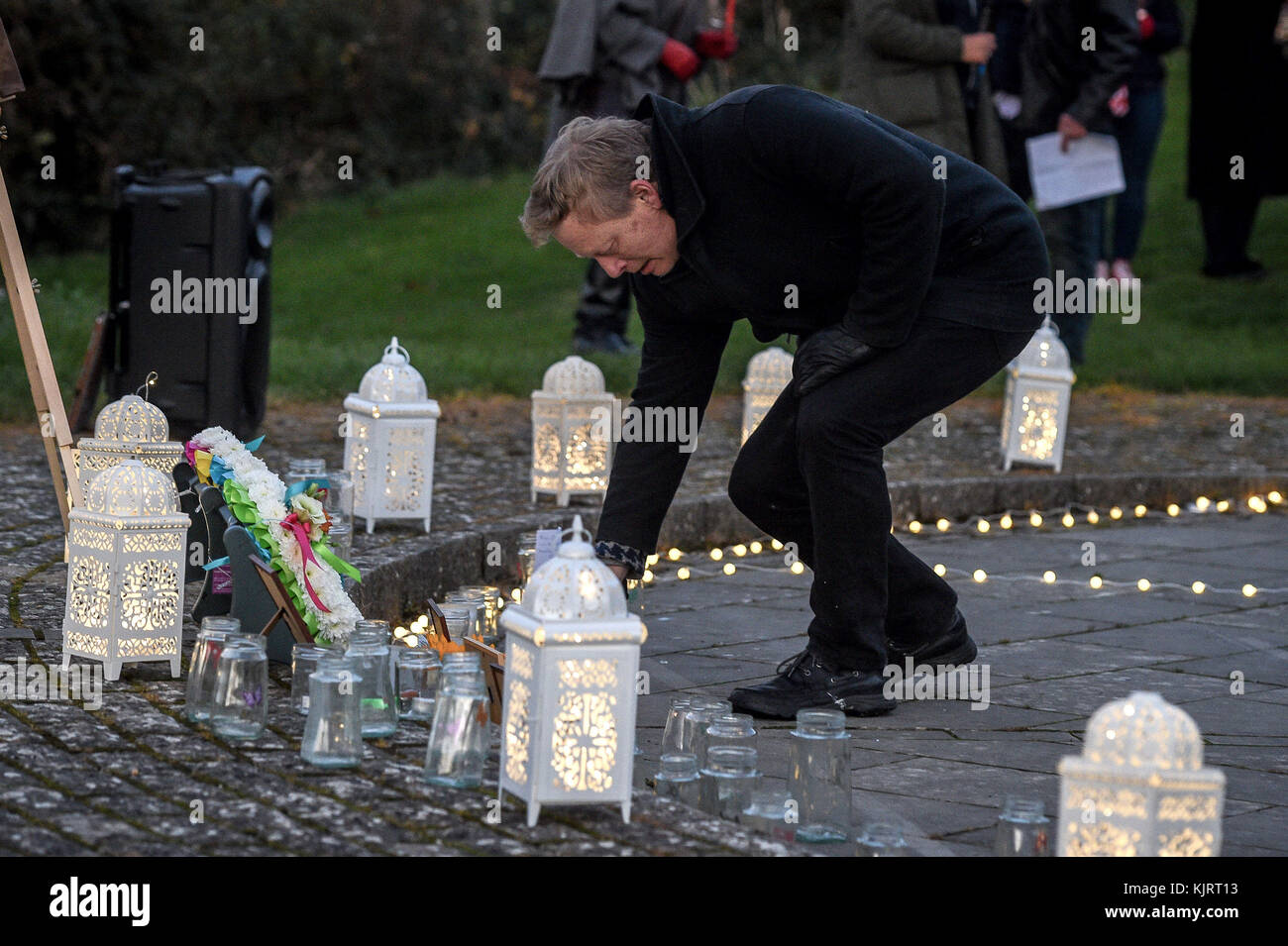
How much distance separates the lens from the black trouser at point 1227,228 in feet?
35.3

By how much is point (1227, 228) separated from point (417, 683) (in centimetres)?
860

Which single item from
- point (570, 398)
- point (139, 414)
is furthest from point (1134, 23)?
point (139, 414)

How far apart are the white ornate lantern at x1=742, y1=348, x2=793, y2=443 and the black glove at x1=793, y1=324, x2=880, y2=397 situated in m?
2.40

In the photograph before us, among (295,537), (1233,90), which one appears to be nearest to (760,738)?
(295,537)

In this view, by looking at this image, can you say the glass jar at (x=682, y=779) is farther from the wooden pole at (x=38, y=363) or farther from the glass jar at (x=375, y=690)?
the wooden pole at (x=38, y=363)

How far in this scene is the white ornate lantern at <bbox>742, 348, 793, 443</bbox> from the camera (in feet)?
20.7

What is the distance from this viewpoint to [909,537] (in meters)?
6.32

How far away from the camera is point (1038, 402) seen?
6.73m

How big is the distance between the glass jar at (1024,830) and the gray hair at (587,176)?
4.29 feet

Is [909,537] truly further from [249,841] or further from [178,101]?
[178,101]

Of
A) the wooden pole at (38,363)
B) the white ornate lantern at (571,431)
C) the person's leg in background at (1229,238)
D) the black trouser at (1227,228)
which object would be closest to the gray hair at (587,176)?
the wooden pole at (38,363)

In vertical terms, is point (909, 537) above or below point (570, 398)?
below

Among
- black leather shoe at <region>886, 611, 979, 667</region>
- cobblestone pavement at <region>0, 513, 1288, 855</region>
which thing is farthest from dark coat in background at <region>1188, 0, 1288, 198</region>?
black leather shoe at <region>886, 611, 979, 667</region>
